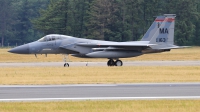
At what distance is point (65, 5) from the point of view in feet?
248

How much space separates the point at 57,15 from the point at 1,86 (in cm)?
5739

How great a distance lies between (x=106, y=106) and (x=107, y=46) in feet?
73.3

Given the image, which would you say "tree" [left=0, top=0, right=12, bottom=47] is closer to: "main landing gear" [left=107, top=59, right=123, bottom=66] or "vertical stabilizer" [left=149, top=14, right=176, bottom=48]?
"main landing gear" [left=107, top=59, right=123, bottom=66]

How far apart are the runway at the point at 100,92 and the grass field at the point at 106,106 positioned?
3.43 ft

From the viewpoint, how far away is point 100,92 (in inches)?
Answer: 641

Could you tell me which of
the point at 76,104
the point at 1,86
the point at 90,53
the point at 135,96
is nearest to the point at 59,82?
the point at 1,86

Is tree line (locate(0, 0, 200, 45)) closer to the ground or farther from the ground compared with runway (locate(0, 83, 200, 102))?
farther from the ground

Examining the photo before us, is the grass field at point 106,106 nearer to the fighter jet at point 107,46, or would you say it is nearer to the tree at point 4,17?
the fighter jet at point 107,46

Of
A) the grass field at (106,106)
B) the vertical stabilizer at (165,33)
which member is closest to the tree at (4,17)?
the vertical stabilizer at (165,33)

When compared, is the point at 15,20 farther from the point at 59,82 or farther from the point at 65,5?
the point at 59,82

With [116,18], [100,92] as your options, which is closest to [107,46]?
[100,92]

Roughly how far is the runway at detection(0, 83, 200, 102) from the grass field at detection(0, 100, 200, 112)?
3.43 feet

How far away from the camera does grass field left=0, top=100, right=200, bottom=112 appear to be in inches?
485

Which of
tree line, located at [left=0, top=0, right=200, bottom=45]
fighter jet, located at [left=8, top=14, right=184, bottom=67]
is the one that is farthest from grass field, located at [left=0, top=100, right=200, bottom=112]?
tree line, located at [left=0, top=0, right=200, bottom=45]
